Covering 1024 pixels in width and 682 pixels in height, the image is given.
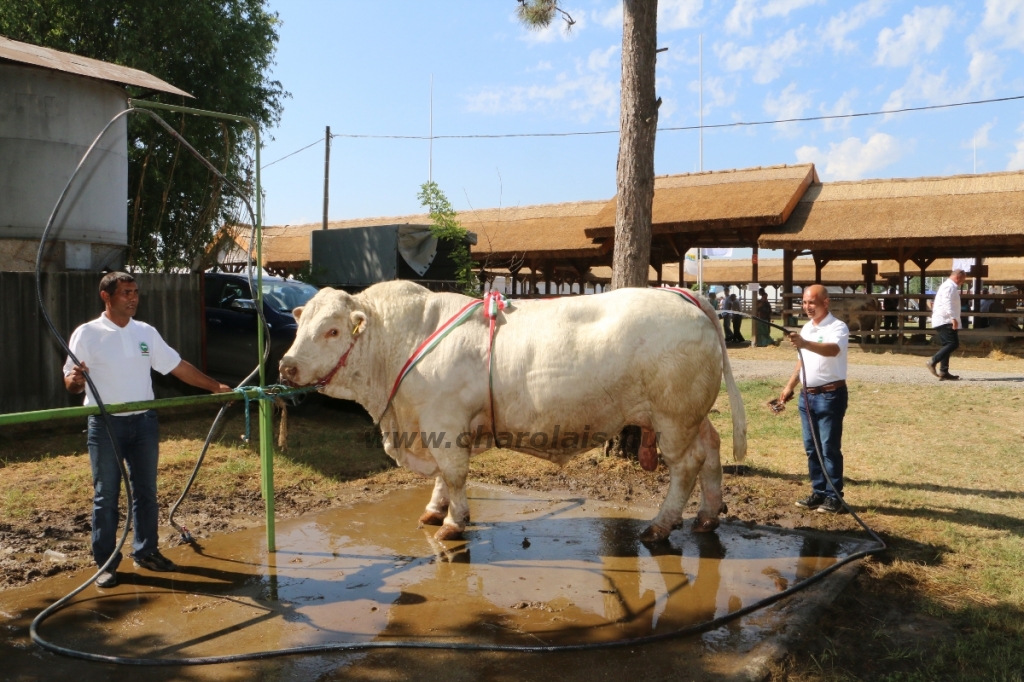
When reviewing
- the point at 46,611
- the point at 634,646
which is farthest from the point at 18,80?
the point at 634,646

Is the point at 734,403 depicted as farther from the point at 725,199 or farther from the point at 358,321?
the point at 725,199

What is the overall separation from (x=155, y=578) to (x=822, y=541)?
14.2ft

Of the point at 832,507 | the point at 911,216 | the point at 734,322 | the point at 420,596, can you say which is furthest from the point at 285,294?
the point at 734,322

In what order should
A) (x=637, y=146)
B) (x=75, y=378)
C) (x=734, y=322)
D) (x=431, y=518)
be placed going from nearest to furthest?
1. (x=75, y=378)
2. (x=431, y=518)
3. (x=637, y=146)
4. (x=734, y=322)

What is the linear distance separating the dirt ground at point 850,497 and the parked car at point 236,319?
90cm

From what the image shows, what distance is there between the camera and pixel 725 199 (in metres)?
20.4

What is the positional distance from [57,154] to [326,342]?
7.23 metres

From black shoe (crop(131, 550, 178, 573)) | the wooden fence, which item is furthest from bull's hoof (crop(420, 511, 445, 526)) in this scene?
the wooden fence

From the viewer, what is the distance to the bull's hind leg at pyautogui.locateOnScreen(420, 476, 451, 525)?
5.70 m

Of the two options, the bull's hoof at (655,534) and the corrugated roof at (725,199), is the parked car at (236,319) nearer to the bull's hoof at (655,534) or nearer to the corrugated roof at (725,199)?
the bull's hoof at (655,534)

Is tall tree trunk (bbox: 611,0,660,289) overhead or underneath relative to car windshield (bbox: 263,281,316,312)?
overhead

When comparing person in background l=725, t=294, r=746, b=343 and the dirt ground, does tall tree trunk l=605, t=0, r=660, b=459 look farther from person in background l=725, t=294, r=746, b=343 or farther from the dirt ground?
person in background l=725, t=294, r=746, b=343

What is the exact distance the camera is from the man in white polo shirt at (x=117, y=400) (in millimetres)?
4438

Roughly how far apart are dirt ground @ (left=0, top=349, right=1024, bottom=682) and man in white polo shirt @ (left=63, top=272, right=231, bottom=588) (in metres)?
0.58
